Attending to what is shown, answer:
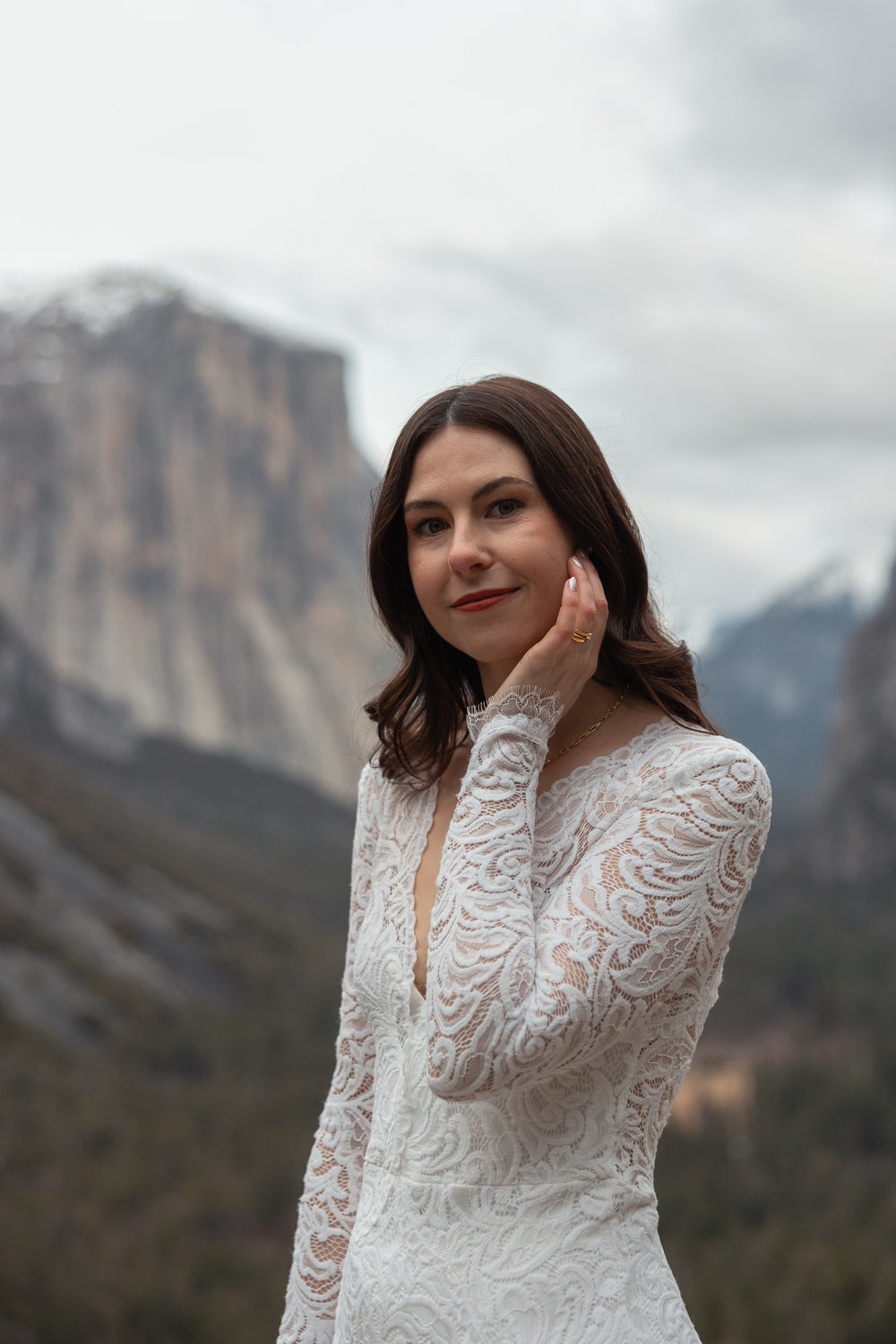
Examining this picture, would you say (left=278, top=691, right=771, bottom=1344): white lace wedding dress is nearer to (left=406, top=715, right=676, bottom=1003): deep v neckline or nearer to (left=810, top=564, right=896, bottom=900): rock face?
(left=406, top=715, right=676, bottom=1003): deep v neckline

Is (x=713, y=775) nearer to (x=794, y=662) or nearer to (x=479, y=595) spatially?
(x=479, y=595)

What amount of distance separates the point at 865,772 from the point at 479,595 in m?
46.0

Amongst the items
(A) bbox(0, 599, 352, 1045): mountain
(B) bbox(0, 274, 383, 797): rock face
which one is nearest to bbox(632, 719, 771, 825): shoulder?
(A) bbox(0, 599, 352, 1045): mountain

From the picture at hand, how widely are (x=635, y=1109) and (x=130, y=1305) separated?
7.70 metres

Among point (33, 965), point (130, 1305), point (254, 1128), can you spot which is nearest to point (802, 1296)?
point (130, 1305)

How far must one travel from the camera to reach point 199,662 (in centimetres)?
6222

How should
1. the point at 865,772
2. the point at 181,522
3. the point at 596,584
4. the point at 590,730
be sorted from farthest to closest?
1. the point at 181,522
2. the point at 865,772
3. the point at 590,730
4. the point at 596,584

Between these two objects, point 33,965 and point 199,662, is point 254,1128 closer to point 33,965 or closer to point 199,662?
point 33,965

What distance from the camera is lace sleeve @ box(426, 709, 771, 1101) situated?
179 cm

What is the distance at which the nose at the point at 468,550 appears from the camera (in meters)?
1.99

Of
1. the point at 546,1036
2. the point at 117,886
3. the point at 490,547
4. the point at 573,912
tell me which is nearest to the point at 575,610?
the point at 490,547

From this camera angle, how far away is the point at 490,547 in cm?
201

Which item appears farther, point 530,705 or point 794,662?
point 794,662

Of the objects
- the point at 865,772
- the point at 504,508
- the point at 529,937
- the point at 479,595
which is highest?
the point at 504,508
